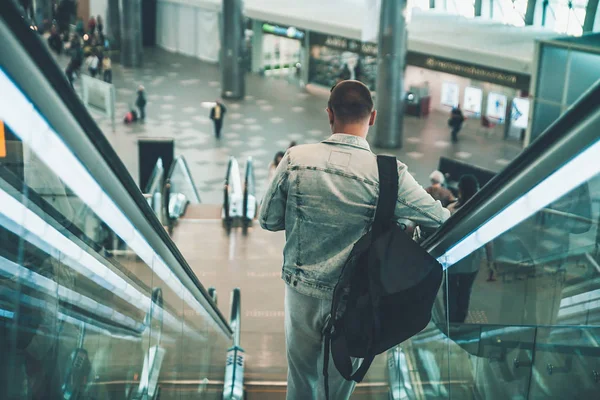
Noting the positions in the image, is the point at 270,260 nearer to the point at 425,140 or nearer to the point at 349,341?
the point at 349,341

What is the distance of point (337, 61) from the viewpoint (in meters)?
30.4

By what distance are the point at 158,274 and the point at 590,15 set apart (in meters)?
16.9

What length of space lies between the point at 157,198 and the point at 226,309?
4.96 metres

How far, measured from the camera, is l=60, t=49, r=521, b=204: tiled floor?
2041cm

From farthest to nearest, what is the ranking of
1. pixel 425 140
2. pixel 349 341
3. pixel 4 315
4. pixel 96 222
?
1. pixel 425 140
2. pixel 349 341
3. pixel 96 222
4. pixel 4 315

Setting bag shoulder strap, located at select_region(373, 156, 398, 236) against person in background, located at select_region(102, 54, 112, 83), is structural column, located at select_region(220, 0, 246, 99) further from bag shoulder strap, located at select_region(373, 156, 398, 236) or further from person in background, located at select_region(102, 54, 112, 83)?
bag shoulder strap, located at select_region(373, 156, 398, 236)

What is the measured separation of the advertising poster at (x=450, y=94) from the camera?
26.9m

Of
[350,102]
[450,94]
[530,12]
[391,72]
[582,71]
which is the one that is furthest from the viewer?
[450,94]

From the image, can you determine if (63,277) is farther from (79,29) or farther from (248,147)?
(79,29)

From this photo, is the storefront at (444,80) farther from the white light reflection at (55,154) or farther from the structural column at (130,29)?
the white light reflection at (55,154)

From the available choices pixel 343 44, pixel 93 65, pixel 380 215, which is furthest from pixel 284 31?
pixel 380 215

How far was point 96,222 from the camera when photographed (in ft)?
8.82

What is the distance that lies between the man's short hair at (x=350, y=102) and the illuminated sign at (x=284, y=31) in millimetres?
28764

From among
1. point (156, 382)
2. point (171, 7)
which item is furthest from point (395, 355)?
point (171, 7)
